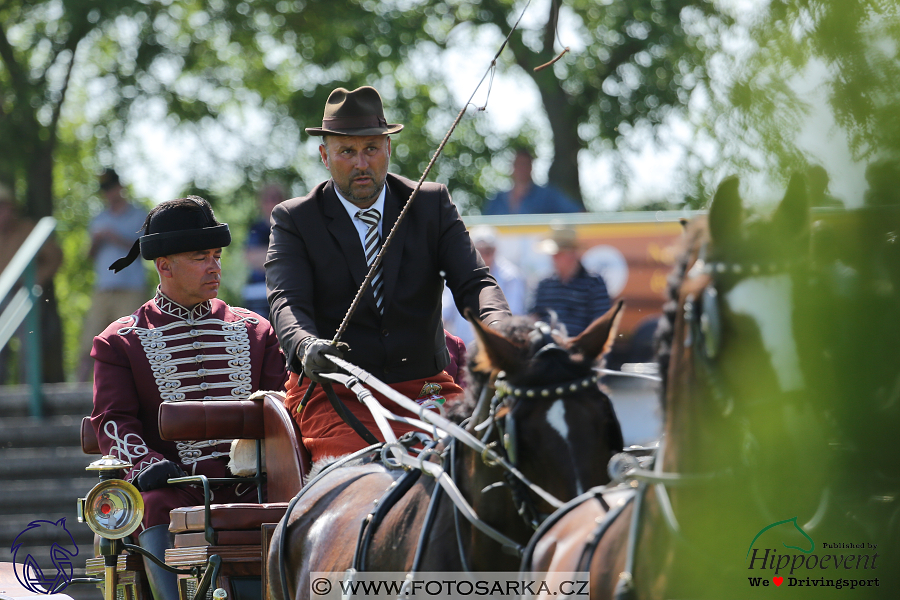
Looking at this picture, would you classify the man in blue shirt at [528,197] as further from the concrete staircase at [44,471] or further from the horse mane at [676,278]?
the horse mane at [676,278]

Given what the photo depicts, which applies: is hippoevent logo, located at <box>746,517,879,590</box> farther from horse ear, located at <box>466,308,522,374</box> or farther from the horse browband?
horse ear, located at <box>466,308,522,374</box>

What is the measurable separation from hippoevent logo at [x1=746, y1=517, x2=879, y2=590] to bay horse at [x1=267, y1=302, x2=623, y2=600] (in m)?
0.60

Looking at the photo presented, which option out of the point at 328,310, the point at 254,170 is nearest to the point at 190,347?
the point at 328,310

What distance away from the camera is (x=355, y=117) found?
436 cm

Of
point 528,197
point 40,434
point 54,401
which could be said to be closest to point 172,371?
point 40,434

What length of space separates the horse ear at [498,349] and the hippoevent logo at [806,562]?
0.85m

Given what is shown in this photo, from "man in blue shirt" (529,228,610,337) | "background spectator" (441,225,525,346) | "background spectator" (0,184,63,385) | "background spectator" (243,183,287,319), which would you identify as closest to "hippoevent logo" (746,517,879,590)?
"man in blue shirt" (529,228,610,337)

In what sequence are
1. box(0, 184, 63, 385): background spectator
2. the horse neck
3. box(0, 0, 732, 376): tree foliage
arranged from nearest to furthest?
the horse neck
box(0, 184, 63, 385): background spectator
box(0, 0, 732, 376): tree foliage

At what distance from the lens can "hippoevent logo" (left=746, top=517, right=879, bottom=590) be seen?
2295 mm

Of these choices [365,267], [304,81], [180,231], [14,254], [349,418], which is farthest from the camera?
[304,81]

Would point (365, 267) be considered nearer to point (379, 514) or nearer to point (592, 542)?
point (379, 514)

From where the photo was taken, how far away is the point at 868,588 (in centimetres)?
247

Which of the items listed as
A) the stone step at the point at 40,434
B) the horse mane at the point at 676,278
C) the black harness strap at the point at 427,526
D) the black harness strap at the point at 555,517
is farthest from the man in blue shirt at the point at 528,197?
the horse mane at the point at 676,278

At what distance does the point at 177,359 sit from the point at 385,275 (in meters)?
1.31
